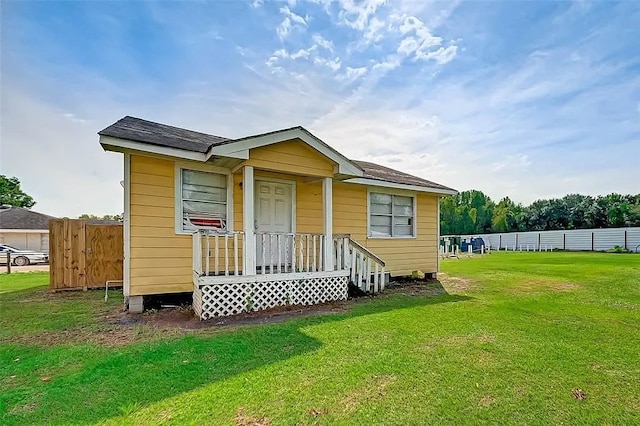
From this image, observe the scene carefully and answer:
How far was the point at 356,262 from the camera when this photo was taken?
8.15m

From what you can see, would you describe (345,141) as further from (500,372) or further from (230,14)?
(500,372)

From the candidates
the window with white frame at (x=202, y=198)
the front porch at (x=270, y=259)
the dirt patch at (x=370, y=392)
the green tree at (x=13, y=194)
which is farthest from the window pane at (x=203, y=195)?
the green tree at (x=13, y=194)

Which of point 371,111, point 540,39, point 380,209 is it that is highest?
point 540,39

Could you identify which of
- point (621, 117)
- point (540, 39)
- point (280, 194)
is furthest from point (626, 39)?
point (280, 194)

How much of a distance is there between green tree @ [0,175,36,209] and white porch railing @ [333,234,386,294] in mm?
52960

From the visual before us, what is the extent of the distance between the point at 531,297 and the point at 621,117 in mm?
9597

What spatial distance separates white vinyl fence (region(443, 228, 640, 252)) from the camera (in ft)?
82.3

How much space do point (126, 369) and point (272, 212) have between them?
4.84 meters

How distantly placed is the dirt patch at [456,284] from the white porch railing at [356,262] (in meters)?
1.94

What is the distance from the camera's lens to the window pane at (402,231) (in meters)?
10.2

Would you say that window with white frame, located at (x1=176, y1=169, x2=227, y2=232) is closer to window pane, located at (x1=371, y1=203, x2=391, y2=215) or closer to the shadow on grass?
the shadow on grass

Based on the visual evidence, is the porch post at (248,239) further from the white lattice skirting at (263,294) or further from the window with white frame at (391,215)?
the window with white frame at (391,215)

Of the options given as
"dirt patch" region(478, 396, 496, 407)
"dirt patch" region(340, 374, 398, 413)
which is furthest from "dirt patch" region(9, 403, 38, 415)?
"dirt patch" region(478, 396, 496, 407)

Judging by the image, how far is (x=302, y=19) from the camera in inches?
348
